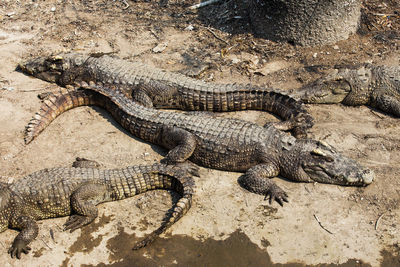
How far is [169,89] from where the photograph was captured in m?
6.70

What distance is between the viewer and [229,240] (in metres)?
4.51

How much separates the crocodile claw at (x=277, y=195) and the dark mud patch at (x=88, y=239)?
7.03 ft

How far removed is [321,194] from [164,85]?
10.8 feet

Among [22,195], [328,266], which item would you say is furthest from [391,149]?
[22,195]

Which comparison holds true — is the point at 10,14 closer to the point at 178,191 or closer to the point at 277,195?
the point at 178,191

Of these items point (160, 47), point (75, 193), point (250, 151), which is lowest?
point (75, 193)

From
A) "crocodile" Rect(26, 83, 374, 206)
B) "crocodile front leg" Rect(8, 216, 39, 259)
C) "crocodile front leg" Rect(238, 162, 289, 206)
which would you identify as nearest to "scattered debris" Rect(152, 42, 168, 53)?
"crocodile" Rect(26, 83, 374, 206)

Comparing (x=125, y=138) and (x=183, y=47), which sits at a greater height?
(x=183, y=47)

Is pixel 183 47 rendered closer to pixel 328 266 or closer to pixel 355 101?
pixel 355 101

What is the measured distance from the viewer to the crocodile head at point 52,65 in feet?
24.0

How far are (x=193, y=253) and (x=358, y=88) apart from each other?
440 centimetres

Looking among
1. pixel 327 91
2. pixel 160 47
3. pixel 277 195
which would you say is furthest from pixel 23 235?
pixel 327 91

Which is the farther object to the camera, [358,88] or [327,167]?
[358,88]

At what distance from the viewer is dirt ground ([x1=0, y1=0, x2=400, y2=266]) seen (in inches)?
174
